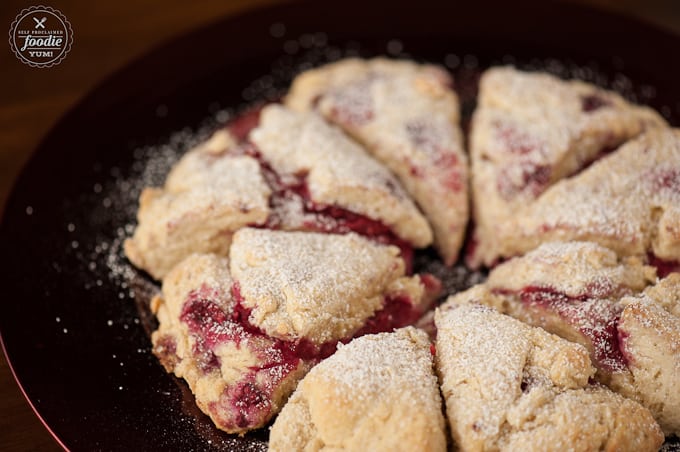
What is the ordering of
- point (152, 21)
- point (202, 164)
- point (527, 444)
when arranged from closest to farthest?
point (527, 444) → point (202, 164) → point (152, 21)

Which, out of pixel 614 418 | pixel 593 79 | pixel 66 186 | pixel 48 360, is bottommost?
pixel 48 360

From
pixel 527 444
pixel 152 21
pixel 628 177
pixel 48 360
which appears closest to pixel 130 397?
pixel 48 360

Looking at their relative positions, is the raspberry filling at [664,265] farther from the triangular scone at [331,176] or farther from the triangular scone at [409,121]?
the triangular scone at [331,176]

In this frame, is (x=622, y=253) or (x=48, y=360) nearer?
(x=48, y=360)

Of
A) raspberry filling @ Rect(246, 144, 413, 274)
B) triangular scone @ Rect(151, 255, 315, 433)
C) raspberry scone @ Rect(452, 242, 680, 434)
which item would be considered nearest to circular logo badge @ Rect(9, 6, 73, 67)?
raspberry filling @ Rect(246, 144, 413, 274)

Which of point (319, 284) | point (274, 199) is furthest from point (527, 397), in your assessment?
point (274, 199)

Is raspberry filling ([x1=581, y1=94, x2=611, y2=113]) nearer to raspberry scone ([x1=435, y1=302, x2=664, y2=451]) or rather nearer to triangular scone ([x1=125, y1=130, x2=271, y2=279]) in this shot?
raspberry scone ([x1=435, y1=302, x2=664, y2=451])

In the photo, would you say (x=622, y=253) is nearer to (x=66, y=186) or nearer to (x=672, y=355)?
(x=672, y=355)

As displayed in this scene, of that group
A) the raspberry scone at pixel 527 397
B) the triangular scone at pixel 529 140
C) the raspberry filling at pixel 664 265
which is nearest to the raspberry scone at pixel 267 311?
the raspberry scone at pixel 527 397
